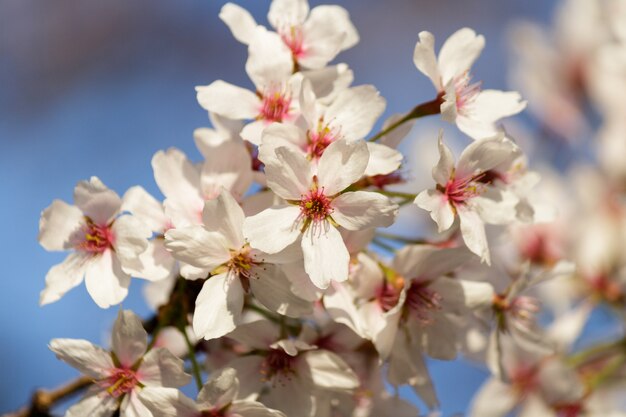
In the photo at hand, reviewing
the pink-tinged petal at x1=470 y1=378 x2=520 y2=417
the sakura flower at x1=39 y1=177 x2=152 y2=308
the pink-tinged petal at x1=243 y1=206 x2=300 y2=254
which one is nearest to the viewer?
the pink-tinged petal at x1=243 y1=206 x2=300 y2=254

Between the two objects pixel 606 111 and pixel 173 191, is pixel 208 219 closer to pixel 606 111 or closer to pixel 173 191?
pixel 173 191

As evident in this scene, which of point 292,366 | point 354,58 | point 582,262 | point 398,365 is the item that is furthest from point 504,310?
point 354,58

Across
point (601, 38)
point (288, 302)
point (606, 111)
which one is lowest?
point (606, 111)

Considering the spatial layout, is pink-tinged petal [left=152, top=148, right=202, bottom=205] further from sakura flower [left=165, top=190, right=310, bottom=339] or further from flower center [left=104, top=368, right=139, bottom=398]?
flower center [left=104, top=368, right=139, bottom=398]

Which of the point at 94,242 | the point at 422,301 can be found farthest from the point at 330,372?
the point at 94,242

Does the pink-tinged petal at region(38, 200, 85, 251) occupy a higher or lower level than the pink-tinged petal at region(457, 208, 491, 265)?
higher

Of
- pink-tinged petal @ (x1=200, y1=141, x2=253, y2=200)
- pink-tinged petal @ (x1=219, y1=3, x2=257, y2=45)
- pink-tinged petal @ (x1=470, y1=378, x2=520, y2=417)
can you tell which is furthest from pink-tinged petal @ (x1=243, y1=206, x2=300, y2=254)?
pink-tinged petal @ (x1=470, y1=378, x2=520, y2=417)

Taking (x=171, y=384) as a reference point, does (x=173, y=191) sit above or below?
above
